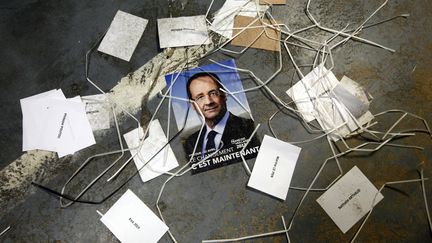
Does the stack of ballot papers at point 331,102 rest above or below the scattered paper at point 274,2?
below

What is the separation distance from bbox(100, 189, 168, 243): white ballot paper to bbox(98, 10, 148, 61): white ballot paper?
1.68 ft

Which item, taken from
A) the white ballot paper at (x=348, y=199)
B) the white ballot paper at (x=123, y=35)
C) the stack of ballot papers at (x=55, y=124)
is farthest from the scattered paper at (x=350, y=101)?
the stack of ballot papers at (x=55, y=124)

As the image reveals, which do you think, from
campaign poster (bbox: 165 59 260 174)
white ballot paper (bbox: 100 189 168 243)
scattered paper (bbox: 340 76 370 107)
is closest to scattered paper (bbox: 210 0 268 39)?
campaign poster (bbox: 165 59 260 174)

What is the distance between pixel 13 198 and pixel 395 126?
1337mm

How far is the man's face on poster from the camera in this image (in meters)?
1.19

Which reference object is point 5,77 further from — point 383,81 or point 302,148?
point 383,81

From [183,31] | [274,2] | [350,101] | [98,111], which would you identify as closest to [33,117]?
[98,111]

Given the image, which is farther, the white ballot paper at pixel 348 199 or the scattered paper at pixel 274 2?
the scattered paper at pixel 274 2

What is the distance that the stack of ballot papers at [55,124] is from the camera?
116 centimetres

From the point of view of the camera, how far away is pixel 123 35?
123 cm

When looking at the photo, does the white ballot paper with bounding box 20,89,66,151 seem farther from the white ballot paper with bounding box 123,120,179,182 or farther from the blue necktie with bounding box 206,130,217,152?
the blue necktie with bounding box 206,130,217,152

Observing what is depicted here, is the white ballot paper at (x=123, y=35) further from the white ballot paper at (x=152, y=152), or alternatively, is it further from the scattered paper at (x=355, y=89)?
the scattered paper at (x=355, y=89)

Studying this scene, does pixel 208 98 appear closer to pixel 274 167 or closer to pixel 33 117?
pixel 274 167

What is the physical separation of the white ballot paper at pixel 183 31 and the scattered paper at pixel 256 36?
117 millimetres
